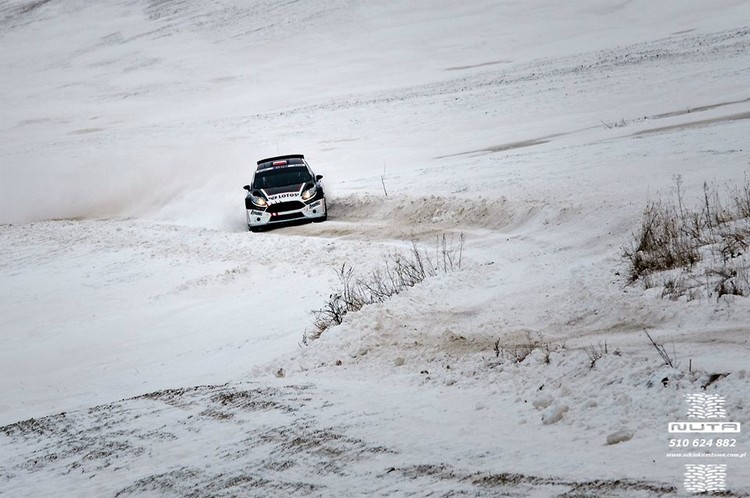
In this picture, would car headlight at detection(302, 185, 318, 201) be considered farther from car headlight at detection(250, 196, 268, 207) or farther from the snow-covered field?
car headlight at detection(250, 196, 268, 207)

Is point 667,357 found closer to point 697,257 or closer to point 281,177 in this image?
point 697,257

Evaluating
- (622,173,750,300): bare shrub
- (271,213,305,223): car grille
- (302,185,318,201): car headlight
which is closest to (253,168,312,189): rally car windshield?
(302,185,318,201): car headlight

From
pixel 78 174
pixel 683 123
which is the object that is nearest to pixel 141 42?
pixel 78 174

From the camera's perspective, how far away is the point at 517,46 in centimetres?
6231

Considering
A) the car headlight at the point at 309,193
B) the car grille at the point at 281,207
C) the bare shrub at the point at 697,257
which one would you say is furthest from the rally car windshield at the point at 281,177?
the bare shrub at the point at 697,257

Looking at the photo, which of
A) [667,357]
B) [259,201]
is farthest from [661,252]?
[259,201]

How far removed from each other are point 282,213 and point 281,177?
1453 millimetres

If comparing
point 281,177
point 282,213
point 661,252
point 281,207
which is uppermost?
point 281,177

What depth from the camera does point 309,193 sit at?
2259cm

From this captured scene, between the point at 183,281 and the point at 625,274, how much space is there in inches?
416

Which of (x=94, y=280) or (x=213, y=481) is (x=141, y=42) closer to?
(x=94, y=280)

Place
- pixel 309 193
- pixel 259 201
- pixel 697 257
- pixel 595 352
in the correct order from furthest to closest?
pixel 309 193
pixel 259 201
pixel 697 257
pixel 595 352

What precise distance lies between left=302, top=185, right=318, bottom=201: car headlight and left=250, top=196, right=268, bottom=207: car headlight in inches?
39.9

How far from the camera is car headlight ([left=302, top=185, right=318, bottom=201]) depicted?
22.4m
